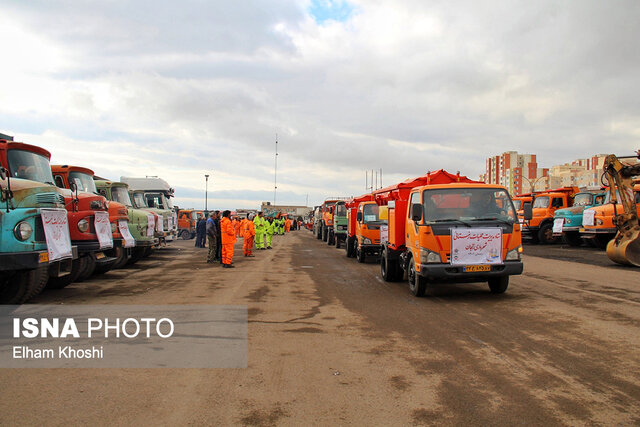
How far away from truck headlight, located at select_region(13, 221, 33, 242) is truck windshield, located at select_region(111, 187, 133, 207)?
26.8 ft

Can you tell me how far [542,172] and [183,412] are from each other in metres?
111

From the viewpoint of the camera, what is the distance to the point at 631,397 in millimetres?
4043

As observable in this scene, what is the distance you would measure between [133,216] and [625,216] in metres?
15.1

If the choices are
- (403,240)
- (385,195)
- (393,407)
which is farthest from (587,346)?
(385,195)

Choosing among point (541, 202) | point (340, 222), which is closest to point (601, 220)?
point (541, 202)

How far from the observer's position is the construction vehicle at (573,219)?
2317 centimetres

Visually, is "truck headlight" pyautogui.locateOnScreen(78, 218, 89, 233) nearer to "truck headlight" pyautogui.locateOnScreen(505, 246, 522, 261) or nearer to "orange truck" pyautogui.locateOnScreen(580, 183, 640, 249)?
"truck headlight" pyautogui.locateOnScreen(505, 246, 522, 261)

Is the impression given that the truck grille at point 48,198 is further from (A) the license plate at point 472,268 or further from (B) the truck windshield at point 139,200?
(B) the truck windshield at point 139,200

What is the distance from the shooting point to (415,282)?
9359 millimetres

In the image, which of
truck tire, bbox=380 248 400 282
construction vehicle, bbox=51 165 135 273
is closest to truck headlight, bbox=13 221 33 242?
construction vehicle, bbox=51 165 135 273

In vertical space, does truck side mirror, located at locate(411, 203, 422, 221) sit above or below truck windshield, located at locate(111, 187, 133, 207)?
below

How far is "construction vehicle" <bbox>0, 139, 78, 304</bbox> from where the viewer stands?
722cm

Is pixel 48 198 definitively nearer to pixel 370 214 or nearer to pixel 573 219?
pixel 370 214

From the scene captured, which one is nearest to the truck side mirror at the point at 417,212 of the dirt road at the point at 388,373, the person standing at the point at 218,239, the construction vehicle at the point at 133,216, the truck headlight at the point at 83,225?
the dirt road at the point at 388,373
